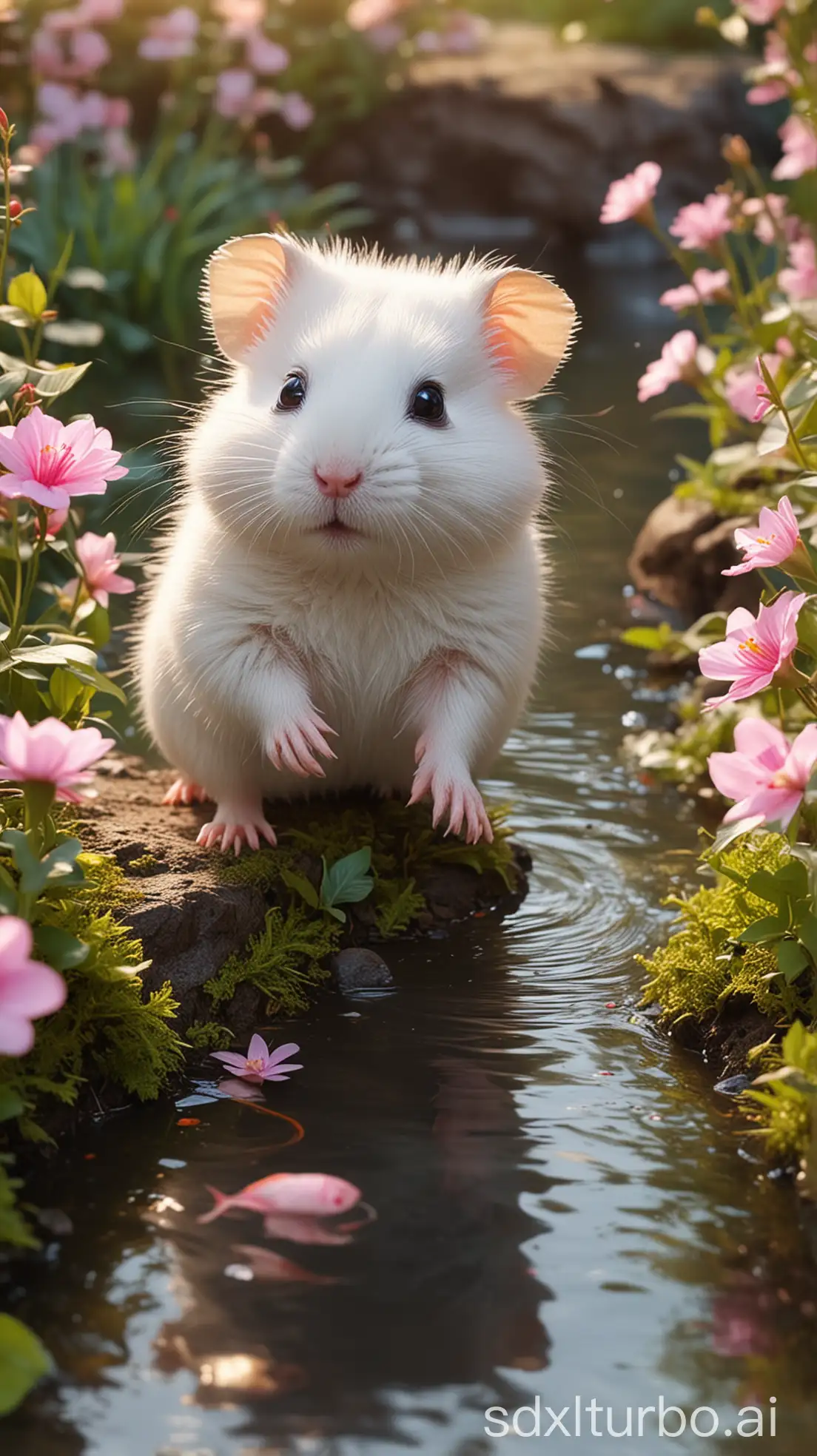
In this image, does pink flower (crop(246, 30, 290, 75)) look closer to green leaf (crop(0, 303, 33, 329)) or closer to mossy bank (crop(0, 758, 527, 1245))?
mossy bank (crop(0, 758, 527, 1245))

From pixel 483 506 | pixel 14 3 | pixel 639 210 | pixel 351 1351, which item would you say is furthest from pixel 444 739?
pixel 14 3

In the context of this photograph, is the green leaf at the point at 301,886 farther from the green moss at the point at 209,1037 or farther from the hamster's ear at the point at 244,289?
the hamster's ear at the point at 244,289

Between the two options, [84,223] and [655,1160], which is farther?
[84,223]

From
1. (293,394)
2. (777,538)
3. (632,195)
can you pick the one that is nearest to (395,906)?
(293,394)

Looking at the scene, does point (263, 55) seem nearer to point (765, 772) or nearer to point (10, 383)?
point (10, 383)

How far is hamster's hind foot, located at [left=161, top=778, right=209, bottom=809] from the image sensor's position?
4789mm

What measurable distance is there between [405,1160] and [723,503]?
3.95m

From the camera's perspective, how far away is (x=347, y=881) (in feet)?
13.9

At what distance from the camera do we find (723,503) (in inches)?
262

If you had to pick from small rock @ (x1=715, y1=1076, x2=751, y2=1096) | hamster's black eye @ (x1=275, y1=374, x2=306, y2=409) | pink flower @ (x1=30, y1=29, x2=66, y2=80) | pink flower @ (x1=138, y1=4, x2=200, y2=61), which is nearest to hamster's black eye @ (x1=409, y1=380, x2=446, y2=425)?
hamster's black eye @ (x1=275, y1=374, x2=306, y2=409)

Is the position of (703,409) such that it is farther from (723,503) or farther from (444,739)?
(444,739)

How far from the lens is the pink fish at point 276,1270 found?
287 cm

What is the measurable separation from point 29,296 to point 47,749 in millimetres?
1359

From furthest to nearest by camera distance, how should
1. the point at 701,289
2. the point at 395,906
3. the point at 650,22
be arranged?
the point at 650,22 → the point at 701,289 → the point at 395,906
